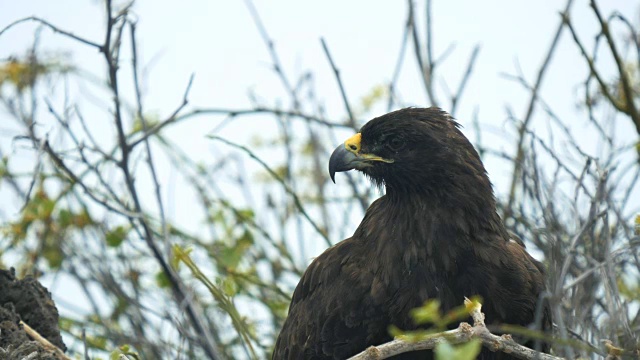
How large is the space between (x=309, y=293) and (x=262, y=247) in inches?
91.5

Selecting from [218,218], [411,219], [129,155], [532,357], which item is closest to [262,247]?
[218,218]

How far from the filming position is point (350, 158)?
4.74 m

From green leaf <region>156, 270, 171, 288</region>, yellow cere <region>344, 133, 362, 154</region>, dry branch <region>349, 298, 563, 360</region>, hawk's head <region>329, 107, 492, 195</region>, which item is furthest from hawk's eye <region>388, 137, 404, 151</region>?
green leaf <region>156, 270, 171, 288</region>

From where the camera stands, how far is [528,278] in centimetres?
432

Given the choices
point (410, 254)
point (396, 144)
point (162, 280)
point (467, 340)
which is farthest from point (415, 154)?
point (162, 280)

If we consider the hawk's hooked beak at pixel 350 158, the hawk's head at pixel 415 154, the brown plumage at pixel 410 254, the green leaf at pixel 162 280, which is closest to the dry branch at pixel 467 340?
the brown plumage at pixel 410 254

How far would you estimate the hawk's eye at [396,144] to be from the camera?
467 cm

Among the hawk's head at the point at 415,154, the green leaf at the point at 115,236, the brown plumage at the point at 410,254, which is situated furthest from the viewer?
the green leaf at the point at 115,236

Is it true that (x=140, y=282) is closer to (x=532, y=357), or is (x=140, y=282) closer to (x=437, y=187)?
(x=437, y=187)

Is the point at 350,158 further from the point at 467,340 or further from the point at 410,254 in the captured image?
the point at 467,340

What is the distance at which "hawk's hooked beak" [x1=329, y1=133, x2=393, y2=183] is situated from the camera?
186 inches

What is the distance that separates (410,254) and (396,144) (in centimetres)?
57

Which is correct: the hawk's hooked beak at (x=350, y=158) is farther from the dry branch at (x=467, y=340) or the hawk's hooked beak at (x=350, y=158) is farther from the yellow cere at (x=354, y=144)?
the dry branch at (x=467, y=340)

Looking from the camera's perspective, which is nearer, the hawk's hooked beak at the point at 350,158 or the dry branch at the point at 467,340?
the dry branch at the point at 467,340
